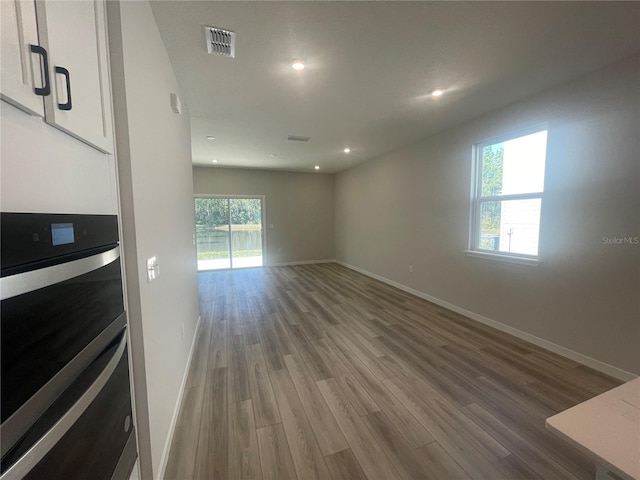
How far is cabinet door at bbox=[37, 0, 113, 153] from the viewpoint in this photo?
0.71 m

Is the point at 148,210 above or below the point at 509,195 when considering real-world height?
below

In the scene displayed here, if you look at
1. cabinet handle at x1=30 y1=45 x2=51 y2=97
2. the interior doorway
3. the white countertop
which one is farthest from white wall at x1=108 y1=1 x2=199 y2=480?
the interior doorway

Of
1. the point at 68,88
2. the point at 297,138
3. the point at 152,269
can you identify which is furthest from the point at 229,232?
the point at 68,88

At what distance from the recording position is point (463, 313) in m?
3.64

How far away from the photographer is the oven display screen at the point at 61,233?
2.16 ft

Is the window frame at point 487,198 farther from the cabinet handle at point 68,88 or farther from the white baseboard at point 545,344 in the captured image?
the cabinet handle at point 68,88

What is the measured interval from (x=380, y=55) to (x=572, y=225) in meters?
2.38

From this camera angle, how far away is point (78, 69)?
851 millimetres

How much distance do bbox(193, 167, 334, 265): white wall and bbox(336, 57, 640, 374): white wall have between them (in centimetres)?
393

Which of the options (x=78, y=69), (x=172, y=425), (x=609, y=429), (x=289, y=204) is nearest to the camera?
(x=609, y=429)

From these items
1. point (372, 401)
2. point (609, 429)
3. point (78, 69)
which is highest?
point (78, 69)

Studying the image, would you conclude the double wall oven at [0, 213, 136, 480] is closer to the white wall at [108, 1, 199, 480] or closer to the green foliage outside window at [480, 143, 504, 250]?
the white wall at [108, 1, 199, 480]

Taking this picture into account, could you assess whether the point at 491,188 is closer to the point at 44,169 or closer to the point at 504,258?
the point at 504,258

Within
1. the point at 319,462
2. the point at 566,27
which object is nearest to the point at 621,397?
the point at 319,462
